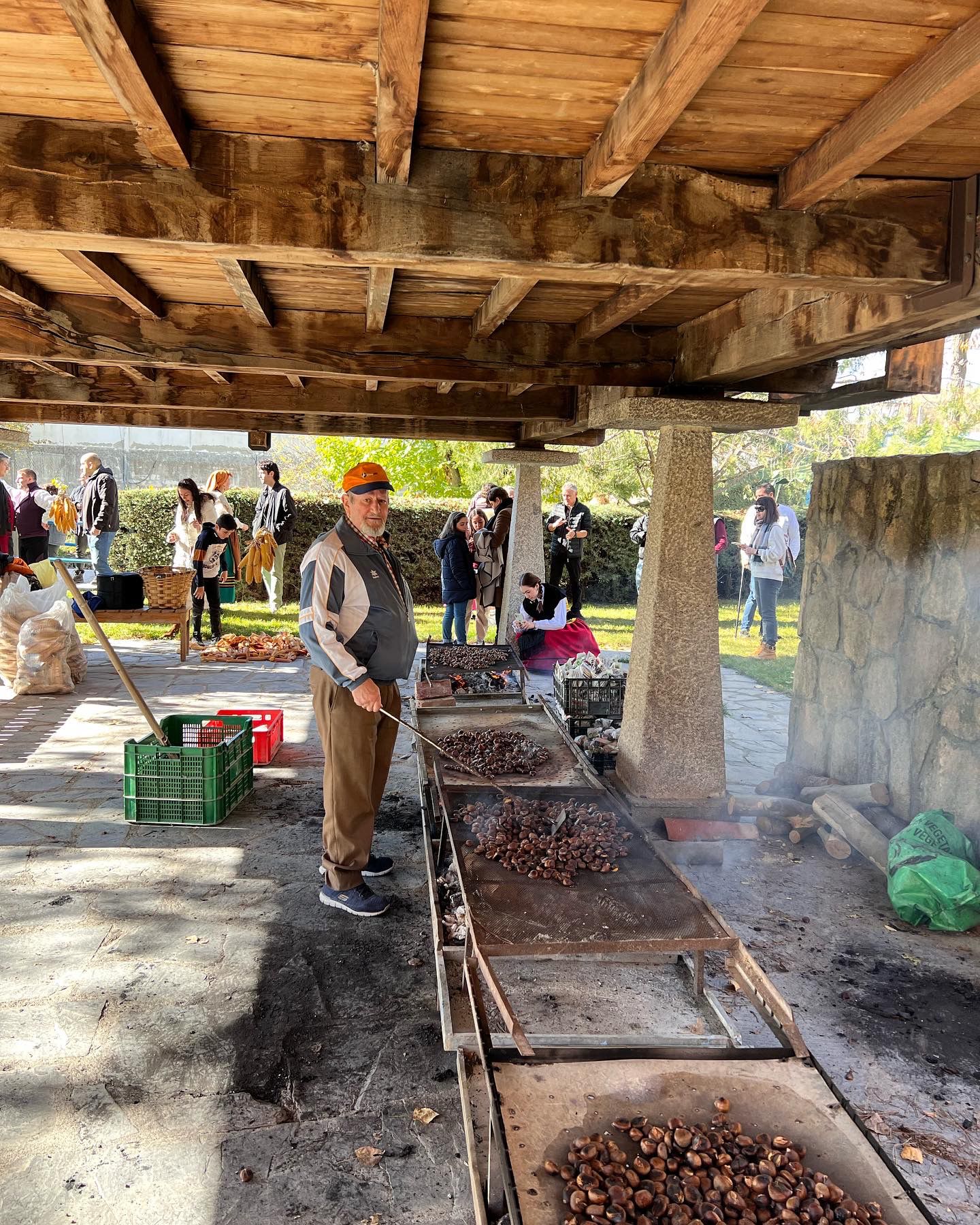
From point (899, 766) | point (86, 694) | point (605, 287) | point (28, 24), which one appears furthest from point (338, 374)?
point (86, 694)

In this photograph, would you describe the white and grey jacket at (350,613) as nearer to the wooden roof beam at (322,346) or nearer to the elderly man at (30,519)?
the wooden roof beam at (322,346)

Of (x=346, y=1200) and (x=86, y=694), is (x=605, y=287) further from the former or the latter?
(x=86, y=694)

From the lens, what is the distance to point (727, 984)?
170 inches

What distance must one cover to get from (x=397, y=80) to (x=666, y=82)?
709 mm

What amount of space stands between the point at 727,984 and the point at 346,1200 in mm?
2181

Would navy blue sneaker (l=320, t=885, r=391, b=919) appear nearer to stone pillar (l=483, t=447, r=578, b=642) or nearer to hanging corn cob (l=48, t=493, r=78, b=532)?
stone pillar (l=483, t=447, r=578, b=642)

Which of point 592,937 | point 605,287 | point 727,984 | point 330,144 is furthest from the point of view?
point 605,287

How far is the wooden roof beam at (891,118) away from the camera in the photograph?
2260mm

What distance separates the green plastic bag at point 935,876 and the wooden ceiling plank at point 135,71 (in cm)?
493

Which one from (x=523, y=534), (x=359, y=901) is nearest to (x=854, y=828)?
(x=359, y=901)

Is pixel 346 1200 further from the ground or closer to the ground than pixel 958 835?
closer to the ground

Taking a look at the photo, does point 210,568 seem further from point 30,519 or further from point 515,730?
point 515,730

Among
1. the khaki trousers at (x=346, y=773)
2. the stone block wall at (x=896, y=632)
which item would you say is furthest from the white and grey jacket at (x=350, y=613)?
the stone block wall at (x=896, y=632)

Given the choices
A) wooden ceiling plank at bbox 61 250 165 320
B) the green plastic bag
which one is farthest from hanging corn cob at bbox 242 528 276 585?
the green plastic bag
